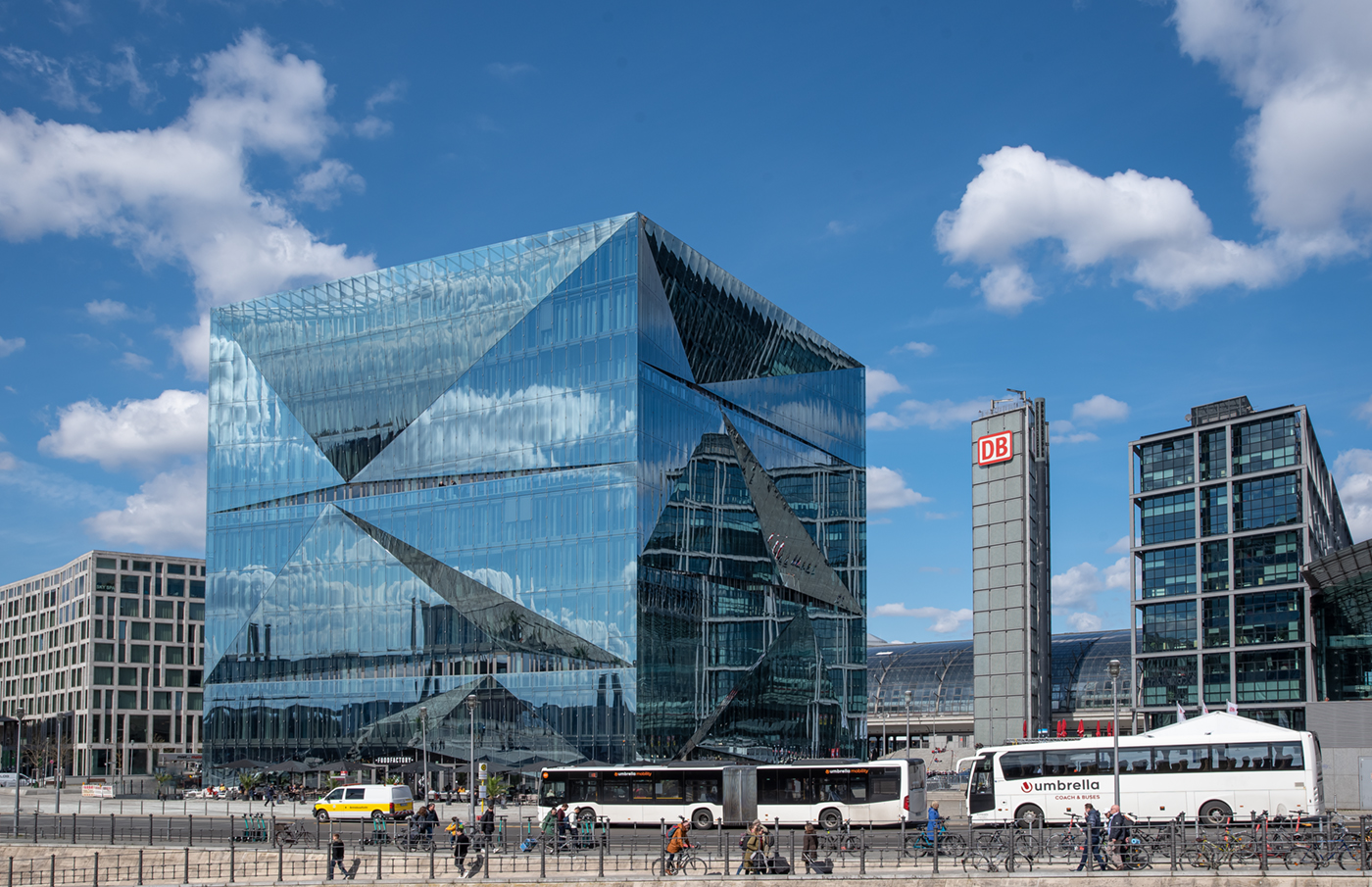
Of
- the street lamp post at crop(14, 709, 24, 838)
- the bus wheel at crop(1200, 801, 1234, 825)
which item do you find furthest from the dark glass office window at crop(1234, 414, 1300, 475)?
the street lamp post at crop(14, 709, 24, 838)

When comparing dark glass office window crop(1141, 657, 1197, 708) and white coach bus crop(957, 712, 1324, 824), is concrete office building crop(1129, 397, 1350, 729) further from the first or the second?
white coach bus crop(957, 712, 1324, 824)

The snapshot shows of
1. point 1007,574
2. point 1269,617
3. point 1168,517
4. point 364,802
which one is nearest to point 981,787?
point 364,802

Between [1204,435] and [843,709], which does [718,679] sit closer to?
[843,709]

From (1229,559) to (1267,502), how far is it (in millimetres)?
5418

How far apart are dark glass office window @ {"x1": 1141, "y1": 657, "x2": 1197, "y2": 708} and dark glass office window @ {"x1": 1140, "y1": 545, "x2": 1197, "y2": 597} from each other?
561 cm

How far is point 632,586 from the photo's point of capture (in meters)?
80.0

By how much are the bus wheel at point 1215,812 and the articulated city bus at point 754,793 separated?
433 inches

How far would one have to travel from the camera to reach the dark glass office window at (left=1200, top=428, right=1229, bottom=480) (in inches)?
4200

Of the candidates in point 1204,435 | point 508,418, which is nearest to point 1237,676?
point 1204,435

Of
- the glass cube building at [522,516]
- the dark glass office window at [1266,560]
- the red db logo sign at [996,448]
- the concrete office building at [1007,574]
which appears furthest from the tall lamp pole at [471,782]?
the dark glass office window at [1266,560]

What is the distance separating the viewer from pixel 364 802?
203 ft

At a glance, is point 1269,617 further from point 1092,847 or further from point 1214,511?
point 1092,847

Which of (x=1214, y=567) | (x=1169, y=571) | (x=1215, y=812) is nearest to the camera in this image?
(x=1215, y=812)

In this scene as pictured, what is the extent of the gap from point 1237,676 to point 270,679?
7361 cm
